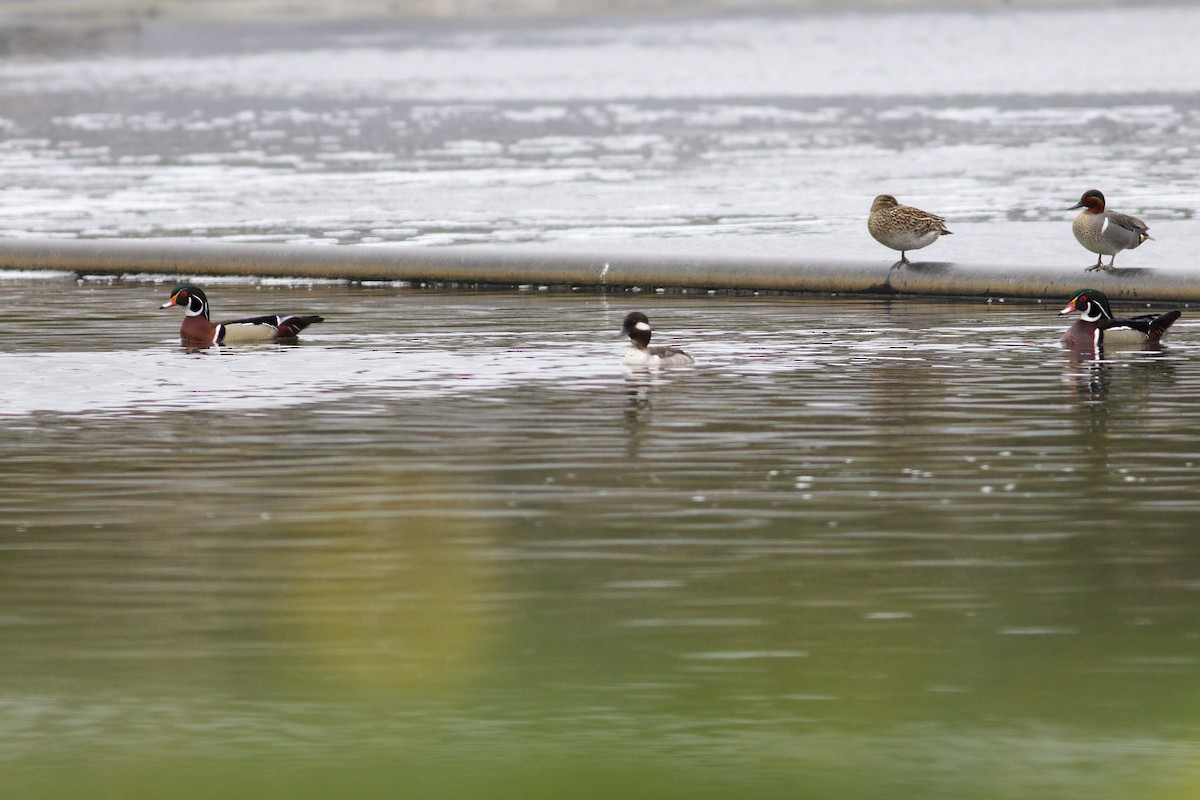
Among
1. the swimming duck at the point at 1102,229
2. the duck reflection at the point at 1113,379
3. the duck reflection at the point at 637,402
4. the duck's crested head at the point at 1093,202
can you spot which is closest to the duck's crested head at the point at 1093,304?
the duck reflection at the point at 1113,379

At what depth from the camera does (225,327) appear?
51.4 ft

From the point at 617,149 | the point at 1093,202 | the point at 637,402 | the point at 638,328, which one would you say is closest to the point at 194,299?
the point at 638,328

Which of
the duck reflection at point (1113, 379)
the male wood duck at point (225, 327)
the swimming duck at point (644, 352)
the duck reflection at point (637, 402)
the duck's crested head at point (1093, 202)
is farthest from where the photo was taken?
the duck's crested head at point (1093, 202)

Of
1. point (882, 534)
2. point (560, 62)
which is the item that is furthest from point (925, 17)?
point (882, 534)

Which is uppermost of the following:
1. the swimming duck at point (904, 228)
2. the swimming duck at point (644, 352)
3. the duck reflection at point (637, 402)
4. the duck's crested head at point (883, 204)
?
the duck's crested head at point (883, 204)

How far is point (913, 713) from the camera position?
6656 mm

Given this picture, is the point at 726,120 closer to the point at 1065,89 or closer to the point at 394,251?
the point at 1065,89

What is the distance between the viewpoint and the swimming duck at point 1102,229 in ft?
58.3

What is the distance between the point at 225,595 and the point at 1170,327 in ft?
31.7

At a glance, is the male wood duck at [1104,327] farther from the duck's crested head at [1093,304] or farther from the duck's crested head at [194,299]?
the duck's crested head at [194,299]

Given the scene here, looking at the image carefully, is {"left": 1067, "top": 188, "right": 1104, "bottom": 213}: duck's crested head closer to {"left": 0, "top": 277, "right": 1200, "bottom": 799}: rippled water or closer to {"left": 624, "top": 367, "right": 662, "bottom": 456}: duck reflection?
{"left": 0, "top": 277, "right": 1200, "bottom": 799}: rippled water

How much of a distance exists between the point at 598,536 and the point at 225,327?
7173 millimetres

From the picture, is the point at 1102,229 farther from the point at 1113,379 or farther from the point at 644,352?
the point at 644,352

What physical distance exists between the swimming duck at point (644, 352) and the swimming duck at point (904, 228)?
185 inches
